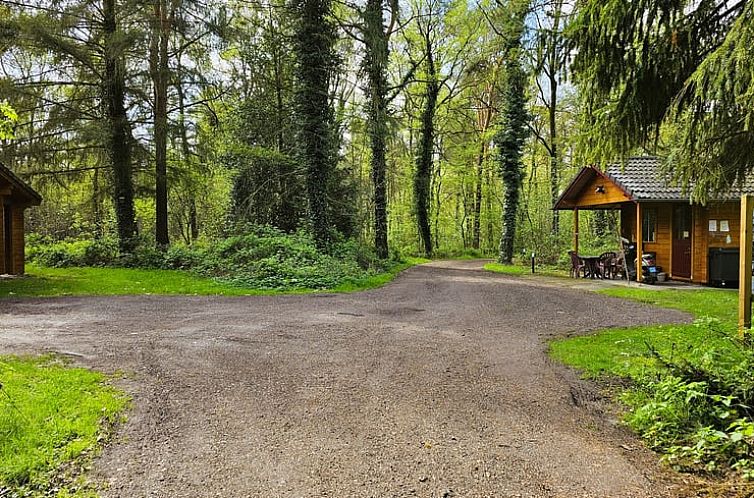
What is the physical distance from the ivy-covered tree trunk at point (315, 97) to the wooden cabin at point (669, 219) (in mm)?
8260

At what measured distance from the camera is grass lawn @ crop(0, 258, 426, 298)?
12078 millimetres

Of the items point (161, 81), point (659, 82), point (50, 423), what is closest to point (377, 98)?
point (161, 81)

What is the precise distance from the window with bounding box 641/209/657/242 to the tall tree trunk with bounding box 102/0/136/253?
16641mm

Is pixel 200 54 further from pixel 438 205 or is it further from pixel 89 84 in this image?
pixel 438 205

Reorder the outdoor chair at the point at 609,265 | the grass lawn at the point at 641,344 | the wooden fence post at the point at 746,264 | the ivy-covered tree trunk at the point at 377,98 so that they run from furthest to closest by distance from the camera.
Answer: the ivy-covered tree trunk at the point at 377,98 → the outdoor chair at the point at 609,265 → the grass lawn at the point at 641,344 → the wooden fence post at the point at 746,264

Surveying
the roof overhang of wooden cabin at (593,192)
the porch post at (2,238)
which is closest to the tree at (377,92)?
the roof overhang of wooden cabin at (593,192)

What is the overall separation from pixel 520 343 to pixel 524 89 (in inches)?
657

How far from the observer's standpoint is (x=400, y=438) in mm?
3703

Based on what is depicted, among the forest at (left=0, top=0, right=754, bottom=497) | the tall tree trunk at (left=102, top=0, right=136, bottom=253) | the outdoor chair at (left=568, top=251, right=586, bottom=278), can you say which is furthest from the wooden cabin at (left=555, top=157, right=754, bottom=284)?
the tall tree trunk at (left=102, top=0, right=136, bottom=253)

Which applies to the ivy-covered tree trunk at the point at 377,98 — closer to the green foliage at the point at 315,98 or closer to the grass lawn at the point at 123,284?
the green foliage at the point at 315,98

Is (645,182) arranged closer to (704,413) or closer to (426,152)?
(704,413)

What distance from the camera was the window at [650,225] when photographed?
15305 millimetres

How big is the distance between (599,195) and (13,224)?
59.9ft

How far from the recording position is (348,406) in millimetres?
4363
